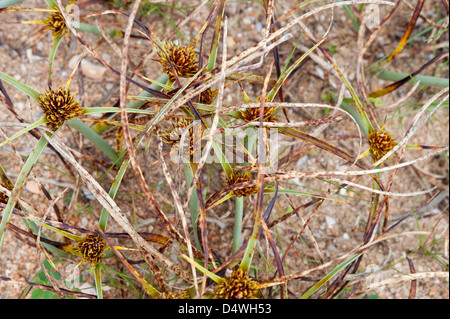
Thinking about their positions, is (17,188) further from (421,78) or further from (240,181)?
(421,78)

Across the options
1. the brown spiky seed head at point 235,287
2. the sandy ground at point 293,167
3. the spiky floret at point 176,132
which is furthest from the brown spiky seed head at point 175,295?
the spiky floret at point 176,132

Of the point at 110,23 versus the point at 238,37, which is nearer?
the point at 110,23

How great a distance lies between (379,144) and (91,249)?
643mm

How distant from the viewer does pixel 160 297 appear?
0.76 metres

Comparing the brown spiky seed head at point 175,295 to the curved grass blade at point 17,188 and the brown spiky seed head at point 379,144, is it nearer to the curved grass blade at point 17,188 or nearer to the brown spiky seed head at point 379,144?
the curved grass blade at point 17,188

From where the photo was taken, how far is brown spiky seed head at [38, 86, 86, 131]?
27.1 inches

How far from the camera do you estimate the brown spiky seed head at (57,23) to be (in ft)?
2.63

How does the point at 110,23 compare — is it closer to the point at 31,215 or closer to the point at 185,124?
the point at 185,124

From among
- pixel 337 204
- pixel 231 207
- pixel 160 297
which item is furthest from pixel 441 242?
pixel 160 297

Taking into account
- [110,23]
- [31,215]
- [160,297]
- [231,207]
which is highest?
[110,23]

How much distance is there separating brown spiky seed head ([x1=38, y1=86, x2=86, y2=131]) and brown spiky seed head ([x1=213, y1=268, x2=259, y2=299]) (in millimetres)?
413

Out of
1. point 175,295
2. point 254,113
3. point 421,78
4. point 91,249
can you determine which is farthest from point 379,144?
point 91,249
